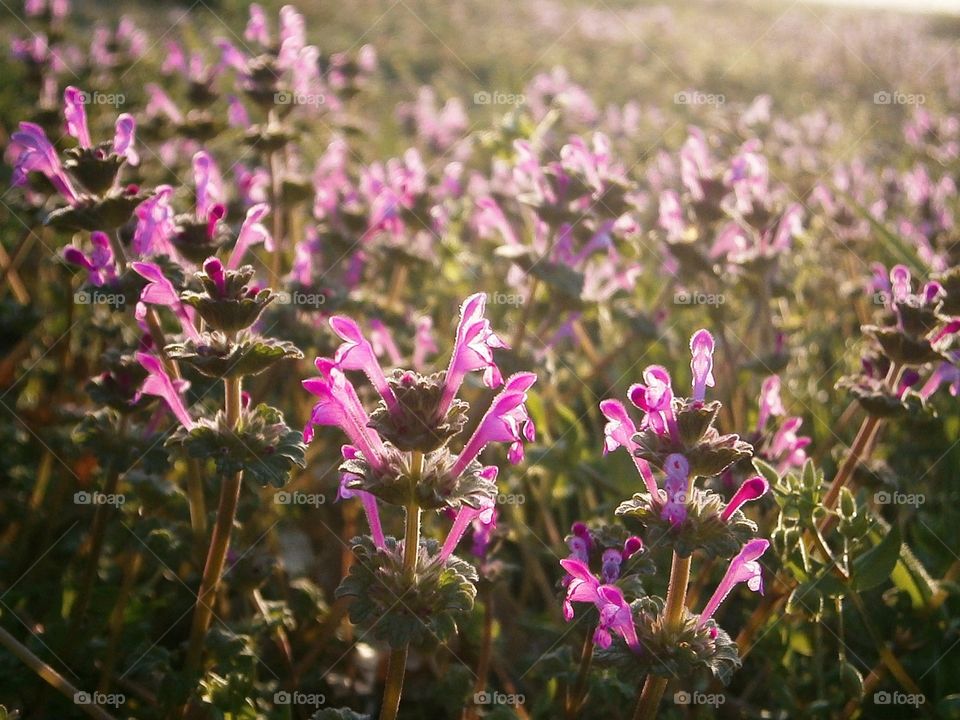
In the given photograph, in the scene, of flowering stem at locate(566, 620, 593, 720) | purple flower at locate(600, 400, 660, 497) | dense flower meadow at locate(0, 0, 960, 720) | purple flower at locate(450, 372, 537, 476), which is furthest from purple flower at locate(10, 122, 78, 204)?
flowering stem at locate(566, 620, 593, 720)

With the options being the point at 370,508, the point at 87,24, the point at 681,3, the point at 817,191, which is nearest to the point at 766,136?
the point at 817,191

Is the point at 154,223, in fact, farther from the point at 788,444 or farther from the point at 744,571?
the point at 788,444

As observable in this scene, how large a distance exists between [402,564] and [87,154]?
131cm

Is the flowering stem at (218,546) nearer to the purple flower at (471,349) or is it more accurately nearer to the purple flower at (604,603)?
the purple flower at (471,349)

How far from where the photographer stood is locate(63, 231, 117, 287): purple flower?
223 centimetres

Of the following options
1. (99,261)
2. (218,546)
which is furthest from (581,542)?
→ (99,261)

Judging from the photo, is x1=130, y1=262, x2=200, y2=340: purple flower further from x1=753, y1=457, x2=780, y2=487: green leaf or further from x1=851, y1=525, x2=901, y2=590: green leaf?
x1=851, y1=525, x2=901, y2=590: green leaf

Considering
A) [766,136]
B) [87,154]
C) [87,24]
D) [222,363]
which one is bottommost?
[222,363]

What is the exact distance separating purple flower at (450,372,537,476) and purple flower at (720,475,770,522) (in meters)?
0.41

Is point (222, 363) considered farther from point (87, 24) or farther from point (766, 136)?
point (87, 24)

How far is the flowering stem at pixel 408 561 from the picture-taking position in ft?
5.47

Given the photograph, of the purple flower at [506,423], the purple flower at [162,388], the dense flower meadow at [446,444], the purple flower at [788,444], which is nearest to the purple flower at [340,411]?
the dense flower meadow at [446,444]

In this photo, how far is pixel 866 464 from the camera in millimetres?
2666

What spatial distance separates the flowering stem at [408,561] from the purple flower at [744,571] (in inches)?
22.9
